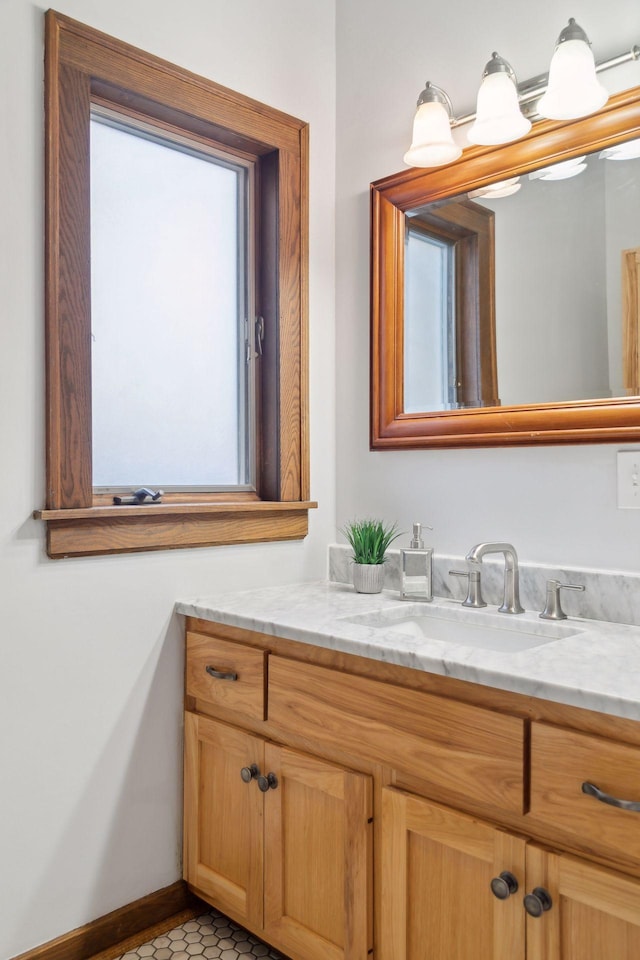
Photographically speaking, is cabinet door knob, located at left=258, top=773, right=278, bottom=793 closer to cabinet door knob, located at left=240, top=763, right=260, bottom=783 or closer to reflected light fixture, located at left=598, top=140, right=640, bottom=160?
cabinet door knob, located at left=240, top=763, right=260, bottom=783

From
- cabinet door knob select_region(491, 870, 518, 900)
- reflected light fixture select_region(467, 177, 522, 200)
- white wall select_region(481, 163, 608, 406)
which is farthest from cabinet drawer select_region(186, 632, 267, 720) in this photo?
reflected light fixture select_region(467, 177, 522, 200)

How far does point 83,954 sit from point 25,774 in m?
0.44

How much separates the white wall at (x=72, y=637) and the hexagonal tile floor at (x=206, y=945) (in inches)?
4.4

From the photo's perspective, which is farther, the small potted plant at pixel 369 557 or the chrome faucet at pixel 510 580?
the small potted plant at pixel 369 557

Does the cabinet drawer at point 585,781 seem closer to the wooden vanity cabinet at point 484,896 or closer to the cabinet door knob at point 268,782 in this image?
the wooden vanity cabinet at point 484,896

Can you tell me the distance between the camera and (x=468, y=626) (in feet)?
5.15

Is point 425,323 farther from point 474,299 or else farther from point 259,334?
point 259,334

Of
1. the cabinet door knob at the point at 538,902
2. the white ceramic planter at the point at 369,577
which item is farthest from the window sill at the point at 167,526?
the cabinet door knob at the point at 538,902

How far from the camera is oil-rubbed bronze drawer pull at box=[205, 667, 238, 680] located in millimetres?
1571

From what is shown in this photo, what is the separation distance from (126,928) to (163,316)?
142 cm

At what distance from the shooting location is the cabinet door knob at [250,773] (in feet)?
4.92

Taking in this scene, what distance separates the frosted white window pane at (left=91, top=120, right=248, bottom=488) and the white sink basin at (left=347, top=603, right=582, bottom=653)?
605 mm

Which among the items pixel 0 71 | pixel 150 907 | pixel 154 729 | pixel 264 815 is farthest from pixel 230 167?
pixel 150 907

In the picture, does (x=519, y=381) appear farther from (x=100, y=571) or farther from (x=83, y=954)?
(x=83, y=954)
